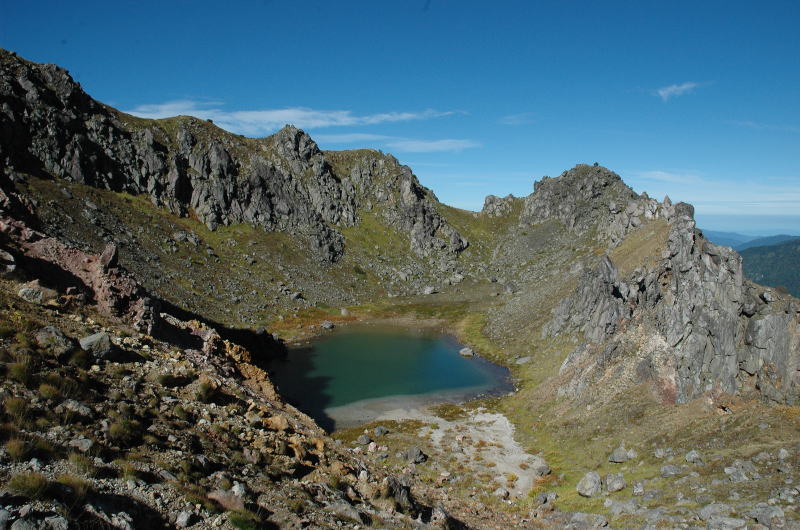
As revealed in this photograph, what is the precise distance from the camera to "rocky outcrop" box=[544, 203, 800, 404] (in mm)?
36906

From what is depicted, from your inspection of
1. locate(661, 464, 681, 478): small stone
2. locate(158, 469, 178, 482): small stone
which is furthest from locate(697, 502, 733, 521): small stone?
locate(158, 469, 178, 482): small stone

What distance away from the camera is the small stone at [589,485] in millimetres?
34062

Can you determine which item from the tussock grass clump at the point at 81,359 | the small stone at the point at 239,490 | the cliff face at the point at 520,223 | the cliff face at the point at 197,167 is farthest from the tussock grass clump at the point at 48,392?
the cliff face at the point at 197,167

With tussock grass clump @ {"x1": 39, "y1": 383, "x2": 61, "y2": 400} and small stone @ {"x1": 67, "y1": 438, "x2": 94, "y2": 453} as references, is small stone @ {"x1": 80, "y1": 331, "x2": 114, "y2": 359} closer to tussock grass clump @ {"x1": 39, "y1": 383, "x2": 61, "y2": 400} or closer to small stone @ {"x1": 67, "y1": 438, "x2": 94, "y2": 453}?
tussock grass clump @ {"x1": 39, "y1": 383, "x2": 61, "y2": 400}

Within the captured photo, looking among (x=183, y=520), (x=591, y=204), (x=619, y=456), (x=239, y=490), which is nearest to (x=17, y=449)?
(x=183, y=520)

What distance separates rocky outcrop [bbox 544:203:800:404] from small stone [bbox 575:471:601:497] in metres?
13.2

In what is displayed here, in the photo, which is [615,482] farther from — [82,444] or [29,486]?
[29,486]

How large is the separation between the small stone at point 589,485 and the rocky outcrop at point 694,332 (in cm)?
1318

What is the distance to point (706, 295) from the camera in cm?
4431

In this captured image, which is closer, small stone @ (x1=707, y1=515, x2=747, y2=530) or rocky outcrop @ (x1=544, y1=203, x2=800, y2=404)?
small stone @ (x1=707, y1=515, x2=747, y2=530)

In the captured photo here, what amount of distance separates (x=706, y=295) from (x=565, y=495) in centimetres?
2551

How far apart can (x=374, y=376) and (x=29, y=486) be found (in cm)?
6344

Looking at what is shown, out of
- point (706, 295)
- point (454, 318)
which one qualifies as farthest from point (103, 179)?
point (706, 295)

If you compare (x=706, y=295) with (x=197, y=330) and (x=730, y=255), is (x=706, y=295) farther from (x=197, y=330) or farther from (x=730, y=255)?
(x=197, y=330)
